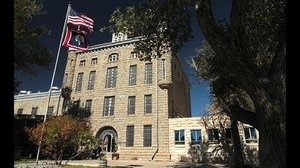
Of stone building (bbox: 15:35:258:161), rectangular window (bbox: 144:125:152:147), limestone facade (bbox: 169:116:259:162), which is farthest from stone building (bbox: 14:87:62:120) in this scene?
limestone facade (bbox: 169:116:259:162)

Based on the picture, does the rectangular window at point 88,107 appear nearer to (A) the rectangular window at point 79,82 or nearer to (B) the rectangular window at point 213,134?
(A) the rectangular window at point 79,82

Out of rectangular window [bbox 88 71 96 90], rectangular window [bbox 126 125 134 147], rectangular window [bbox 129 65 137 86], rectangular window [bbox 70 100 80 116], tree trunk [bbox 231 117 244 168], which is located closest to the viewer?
tree trunk [bbox 231 117 244 168]

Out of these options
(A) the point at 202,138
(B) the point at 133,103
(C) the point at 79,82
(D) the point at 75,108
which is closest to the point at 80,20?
(B) the point at 133,103

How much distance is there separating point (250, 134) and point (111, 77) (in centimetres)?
1862

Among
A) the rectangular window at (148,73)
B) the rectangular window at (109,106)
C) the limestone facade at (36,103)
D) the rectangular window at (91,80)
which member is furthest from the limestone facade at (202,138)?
the limestone facade at (36,103)

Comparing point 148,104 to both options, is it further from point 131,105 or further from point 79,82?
point 79,82

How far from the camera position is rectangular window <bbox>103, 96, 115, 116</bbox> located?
31.6 meters

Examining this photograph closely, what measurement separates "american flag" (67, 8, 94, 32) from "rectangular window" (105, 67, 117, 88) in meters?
10.2

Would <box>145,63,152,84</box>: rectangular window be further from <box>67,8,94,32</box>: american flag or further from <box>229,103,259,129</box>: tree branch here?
<box>229,103,259,129</box>: tree branch

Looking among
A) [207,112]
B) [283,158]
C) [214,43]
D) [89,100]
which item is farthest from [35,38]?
[283,158]

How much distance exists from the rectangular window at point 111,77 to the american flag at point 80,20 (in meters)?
10.2

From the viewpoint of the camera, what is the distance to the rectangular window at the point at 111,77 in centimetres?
3306

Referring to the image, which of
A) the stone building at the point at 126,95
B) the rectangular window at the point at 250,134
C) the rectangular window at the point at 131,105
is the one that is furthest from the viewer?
the rectangular window at the point at 131,105

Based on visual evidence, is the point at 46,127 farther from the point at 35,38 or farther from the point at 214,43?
the point at 214,43
